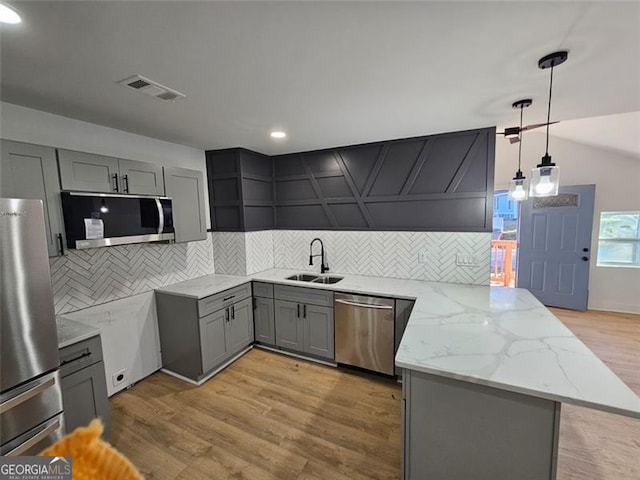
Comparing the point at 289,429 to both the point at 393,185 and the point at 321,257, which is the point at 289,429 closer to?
the point at 321,257

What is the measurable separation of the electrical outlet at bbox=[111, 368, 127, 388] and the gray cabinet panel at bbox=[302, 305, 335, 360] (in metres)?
1.71

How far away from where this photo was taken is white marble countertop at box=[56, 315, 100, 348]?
5.94ft

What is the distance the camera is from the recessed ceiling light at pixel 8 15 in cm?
107

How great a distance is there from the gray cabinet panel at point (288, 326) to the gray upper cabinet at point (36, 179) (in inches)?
76.9

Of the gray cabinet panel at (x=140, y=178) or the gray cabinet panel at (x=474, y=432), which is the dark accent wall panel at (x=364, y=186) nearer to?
the gray cabinet panel at (x=140, y=178)

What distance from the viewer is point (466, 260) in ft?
9.33

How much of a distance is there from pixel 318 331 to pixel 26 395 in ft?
7.06

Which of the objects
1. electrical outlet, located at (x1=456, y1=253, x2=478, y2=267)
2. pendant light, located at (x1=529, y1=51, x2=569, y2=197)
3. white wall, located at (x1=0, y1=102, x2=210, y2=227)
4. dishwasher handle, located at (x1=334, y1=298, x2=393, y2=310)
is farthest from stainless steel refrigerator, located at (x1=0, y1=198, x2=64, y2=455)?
electrical outlet, located at (x1=456, y1=253, x2=478, y2=267)

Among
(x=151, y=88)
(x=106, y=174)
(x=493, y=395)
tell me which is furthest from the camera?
(x=106, y=174)

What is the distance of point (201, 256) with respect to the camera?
342cm

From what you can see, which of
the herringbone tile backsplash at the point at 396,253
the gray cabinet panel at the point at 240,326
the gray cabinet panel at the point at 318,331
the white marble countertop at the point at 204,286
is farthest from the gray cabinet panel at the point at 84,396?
the herringbone tile backsplash at the point at 396,253

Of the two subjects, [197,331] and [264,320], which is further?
[264,320]

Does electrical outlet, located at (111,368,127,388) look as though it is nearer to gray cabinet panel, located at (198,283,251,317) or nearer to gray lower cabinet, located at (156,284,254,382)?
gray lower cabinet, located at (156,284,254,382)

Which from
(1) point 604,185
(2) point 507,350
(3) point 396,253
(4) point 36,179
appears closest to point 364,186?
(3) point 396,253
